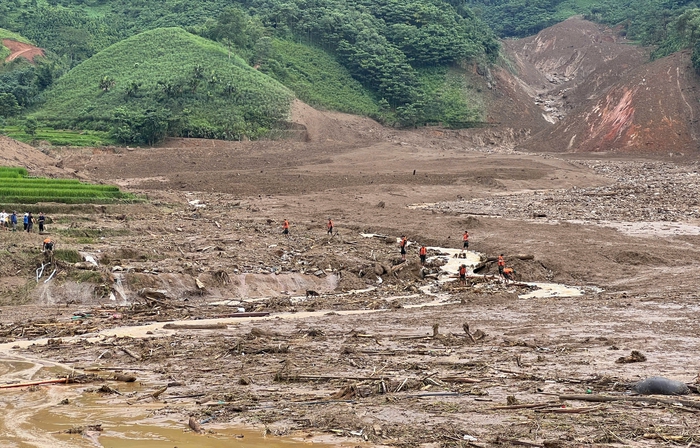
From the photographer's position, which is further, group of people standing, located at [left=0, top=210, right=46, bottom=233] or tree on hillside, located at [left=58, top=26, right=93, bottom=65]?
tree on hillside, located at [left=58, top=26, right=93, bottom=65]

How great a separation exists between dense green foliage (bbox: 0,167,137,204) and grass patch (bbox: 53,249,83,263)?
10186mm

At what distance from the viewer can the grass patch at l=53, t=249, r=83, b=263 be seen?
2539cm

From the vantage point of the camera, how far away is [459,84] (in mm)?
98312

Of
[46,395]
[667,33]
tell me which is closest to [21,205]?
[46,395]

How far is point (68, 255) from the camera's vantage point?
83.8 feet

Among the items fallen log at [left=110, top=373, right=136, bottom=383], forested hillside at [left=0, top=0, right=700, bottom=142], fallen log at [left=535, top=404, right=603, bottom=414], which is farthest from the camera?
forested hillside at [left=0, top=0, right=700, bottom=142]

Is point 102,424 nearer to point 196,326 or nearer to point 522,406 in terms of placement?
point 522,406

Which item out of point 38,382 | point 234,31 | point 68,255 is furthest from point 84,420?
point 234,31

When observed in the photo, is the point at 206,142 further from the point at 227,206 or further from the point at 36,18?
the point at 36,18

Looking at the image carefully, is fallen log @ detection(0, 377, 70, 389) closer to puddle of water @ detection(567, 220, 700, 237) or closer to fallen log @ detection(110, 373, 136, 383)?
fallen log @ detection(110, 373, 136, 383)

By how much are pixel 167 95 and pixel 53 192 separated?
4004cm

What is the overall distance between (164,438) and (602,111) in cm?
7538

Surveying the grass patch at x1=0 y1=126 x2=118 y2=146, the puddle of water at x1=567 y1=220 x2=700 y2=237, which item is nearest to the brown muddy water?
the puddle of water at x1=567 y1=220 x2=700 y2=237

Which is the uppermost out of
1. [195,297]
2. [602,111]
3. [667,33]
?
[667,33]
